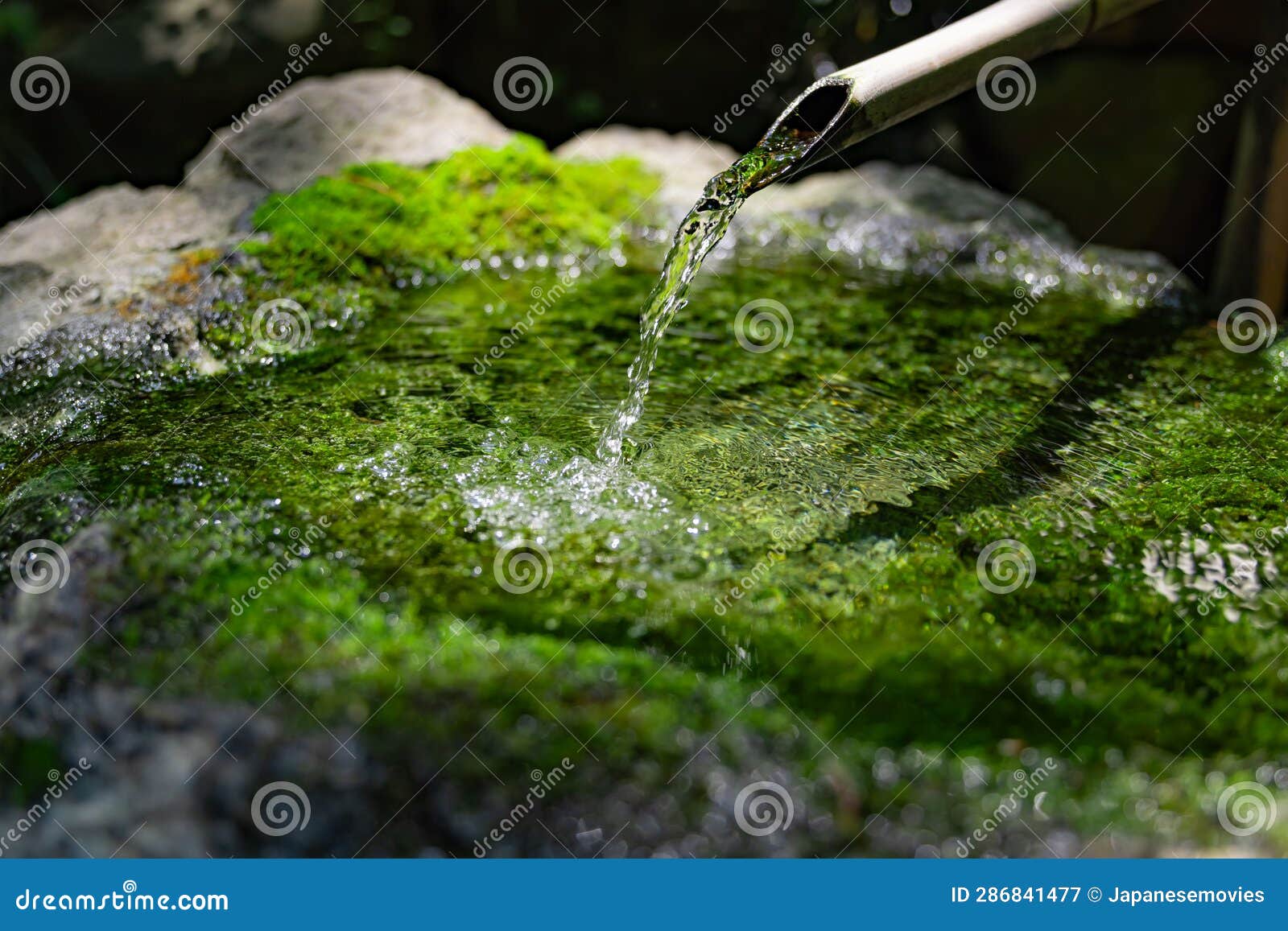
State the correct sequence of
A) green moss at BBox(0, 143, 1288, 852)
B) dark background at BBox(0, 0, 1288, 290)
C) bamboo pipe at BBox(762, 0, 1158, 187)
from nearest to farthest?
green moss at BBox(0, 143, 1288, 852) → bamboo pipe at BBox(762, 0, 1158, 187) → dark background at BBox(0, 0, 1288, 290)

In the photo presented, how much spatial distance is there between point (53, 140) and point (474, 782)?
632 centimetres

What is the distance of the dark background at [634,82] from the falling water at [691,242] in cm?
269

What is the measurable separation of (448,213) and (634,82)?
258 cm

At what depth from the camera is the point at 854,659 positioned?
2023mm

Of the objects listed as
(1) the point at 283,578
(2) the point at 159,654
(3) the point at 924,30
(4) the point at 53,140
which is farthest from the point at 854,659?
(4) the point at 53,140

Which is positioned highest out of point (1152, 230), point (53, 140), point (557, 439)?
point (1152, 230)

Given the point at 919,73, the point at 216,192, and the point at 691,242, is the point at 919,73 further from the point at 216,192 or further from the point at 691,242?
the point at 216,192

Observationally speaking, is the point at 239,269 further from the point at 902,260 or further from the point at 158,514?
the point at 902,260

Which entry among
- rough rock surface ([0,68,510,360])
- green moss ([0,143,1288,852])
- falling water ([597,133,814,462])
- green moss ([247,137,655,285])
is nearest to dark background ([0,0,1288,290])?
rough rock surface ([0,68,510,360])

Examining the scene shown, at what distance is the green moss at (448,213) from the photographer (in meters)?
3.74

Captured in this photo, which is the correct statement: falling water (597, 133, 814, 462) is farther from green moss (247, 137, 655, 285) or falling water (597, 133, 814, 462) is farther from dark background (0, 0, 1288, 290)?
dark background (0, 0, 1288, 290)

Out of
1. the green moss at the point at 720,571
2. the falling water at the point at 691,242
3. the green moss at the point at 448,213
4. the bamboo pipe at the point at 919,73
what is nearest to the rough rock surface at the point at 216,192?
the green moss at the point at 448,213

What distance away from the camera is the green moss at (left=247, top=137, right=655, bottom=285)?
374 centimetres

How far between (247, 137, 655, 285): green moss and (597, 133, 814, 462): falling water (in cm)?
119
